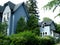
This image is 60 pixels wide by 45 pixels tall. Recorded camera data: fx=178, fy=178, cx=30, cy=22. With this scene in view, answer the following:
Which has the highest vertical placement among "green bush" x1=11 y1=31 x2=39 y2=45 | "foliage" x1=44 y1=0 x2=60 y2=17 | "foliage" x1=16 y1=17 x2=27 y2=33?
"foliage" x1=44 y1=0 x2=60 y2=17

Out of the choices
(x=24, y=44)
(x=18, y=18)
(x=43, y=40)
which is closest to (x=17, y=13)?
(x=18, y=18)

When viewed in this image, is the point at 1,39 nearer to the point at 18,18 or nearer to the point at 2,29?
the point at 2,29

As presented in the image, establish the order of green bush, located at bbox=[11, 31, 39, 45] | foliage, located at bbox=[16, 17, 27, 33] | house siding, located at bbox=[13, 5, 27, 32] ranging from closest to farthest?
green bush, located at bbox=[11, 31, 39, 45]
foliage, located at bbox=[16, 17, 27, 33]
house siding, located at bbox=[13, 5, 27, 32]

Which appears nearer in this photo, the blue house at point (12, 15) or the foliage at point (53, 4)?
the foliage at point (53, 4)

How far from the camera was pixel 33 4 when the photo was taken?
64.6 m

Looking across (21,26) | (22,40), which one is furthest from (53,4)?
(21,26)

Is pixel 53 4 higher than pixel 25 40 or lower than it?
higher

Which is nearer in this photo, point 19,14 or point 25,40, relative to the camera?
point 25,40

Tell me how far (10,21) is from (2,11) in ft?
13.4

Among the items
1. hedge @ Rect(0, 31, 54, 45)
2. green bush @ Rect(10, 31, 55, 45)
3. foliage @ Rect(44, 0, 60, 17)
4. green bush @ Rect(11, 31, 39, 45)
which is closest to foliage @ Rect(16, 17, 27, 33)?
green bush @ Rect(10, 31, 55, 45)

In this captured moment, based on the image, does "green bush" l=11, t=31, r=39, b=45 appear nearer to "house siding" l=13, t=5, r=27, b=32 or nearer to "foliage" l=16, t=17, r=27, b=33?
"foliage" l=16, t=17, r=27, b=33

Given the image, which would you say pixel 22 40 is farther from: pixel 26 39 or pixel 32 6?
pixel 32 6

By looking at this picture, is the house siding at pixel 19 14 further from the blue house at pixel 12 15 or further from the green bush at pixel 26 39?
the green bush at pixel 26 39

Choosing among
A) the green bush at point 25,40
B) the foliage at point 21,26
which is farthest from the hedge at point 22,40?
the foliage at point 21,26
